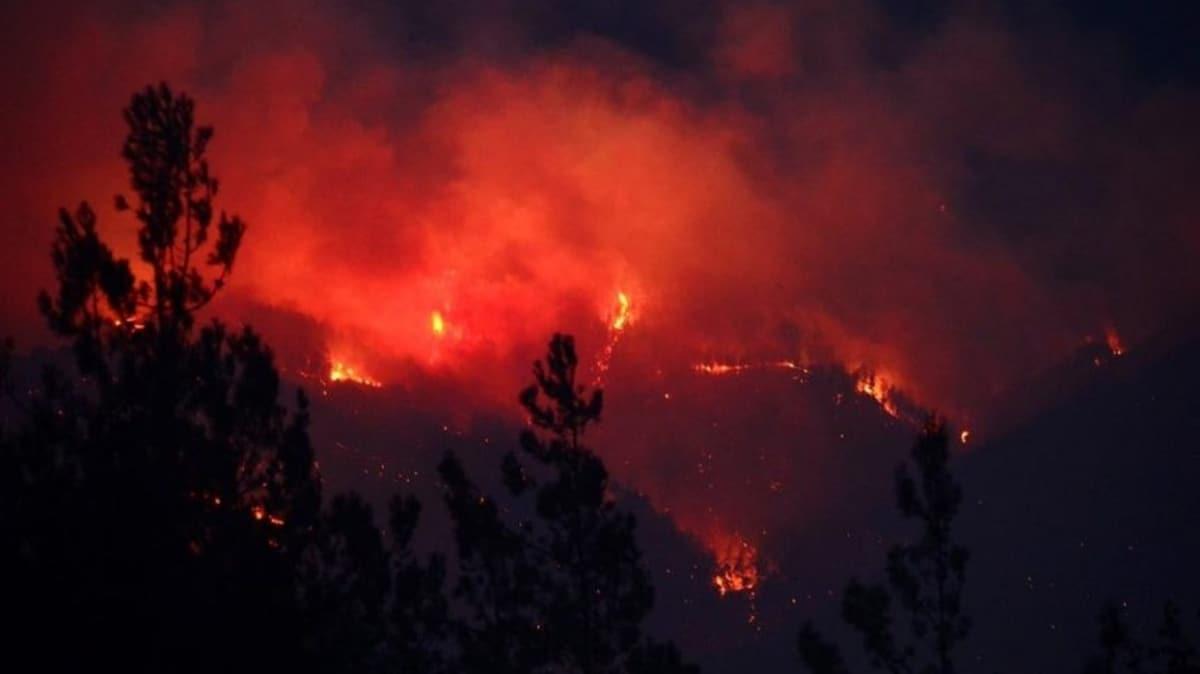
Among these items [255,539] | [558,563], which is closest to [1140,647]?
[558,563]

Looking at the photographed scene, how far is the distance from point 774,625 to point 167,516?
425 ft

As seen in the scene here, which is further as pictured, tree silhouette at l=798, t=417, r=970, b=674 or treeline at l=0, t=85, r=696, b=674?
tree silhouette at l=798, t=417, r=970, b=674

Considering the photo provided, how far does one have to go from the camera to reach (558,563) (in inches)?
1273

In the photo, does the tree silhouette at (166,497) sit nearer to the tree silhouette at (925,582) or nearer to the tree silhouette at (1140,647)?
the tree silhouette at (925,582)

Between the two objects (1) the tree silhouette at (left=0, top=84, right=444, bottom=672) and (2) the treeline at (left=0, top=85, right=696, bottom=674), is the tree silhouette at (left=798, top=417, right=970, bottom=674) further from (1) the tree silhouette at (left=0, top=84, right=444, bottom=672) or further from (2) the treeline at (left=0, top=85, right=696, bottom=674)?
(1) the tree silhouette at (left=0, top=84, right=444, bottom=672)

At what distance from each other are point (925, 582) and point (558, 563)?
29.6ft

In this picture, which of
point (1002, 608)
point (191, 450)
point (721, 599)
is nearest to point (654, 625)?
point (721, 599)

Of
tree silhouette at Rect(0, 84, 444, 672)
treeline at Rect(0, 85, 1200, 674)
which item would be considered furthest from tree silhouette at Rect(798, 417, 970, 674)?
tree silhouette at Rect(0, 84, 444, 672)

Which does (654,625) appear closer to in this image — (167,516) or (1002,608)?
(1002,608)

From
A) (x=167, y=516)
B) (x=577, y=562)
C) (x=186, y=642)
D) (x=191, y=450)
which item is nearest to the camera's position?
(x=186, y=642)

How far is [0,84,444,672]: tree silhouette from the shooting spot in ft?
52.1

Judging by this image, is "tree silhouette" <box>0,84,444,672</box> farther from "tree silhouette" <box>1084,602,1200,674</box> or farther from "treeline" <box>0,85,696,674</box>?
"tree silhouette" <box>1084,602,1200,674</box>

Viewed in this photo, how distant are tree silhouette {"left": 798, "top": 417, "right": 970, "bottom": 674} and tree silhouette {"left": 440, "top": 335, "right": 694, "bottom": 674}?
4.85 m

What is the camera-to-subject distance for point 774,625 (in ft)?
462
